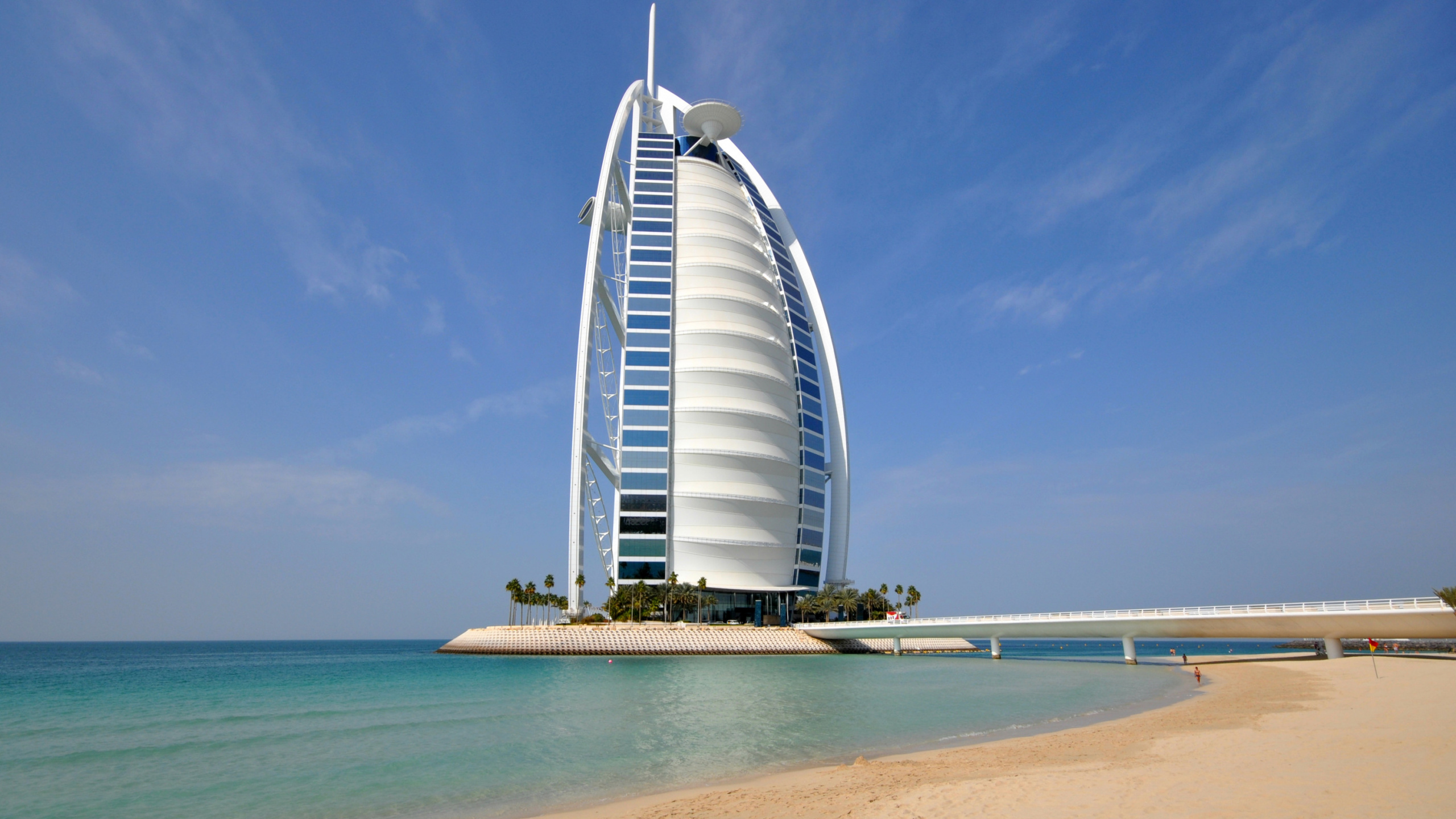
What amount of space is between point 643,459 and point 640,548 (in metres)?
8.52

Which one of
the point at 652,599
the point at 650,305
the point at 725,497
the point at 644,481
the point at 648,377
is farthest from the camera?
the point at 650,305

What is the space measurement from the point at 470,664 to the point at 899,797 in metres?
51.0

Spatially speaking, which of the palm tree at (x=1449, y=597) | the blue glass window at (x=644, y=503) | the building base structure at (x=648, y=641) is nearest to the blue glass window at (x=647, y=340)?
the blue glass window at (x=644, y=503)

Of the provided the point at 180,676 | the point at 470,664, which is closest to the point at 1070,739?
the point at 470,664

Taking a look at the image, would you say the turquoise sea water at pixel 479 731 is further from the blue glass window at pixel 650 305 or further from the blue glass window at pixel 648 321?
the blue glass window at pixel 650 305

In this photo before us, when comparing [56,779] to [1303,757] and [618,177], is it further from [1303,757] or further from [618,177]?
[618,177]

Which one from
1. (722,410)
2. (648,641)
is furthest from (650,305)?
(648,641)

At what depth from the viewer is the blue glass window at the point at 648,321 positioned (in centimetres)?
8062

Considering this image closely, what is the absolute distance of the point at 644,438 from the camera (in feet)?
253

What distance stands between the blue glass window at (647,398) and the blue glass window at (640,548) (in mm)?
13244

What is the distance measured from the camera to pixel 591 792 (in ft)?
48.2

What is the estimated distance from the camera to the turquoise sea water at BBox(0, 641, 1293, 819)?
50.8 ft

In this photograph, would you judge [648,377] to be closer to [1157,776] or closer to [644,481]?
[644,481]

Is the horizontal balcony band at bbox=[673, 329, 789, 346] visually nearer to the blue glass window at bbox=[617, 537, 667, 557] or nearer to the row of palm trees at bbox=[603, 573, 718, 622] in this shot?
the blue glass window at bbox=[617, 537, 667, 557]
